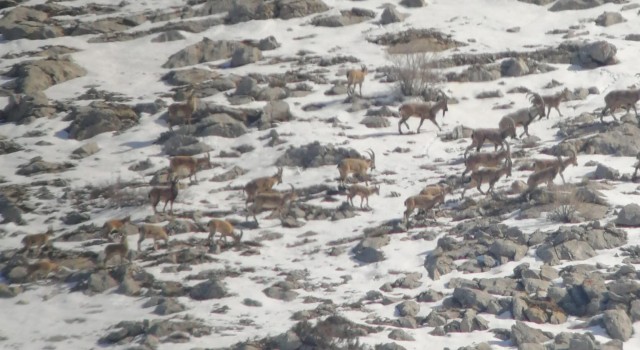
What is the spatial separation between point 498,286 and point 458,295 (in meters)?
0.93

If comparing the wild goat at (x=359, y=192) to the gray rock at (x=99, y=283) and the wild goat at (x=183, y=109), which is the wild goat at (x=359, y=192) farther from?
the wild goat at (x=183, y=109)

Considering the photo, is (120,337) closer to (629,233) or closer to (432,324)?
(432,324)

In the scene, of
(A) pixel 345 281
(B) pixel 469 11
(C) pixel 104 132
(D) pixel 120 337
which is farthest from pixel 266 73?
(D) pixel 120 337

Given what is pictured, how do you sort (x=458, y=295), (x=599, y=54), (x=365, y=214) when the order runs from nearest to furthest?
1. (x=458, y=295)
2. (x=365, y=214)
3. (x=599, y=54)

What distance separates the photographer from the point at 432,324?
18.8 meters

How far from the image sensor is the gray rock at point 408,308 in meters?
19.3

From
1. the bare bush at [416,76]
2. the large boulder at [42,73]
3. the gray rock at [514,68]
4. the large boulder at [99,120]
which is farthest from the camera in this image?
the large boulder at [42,73]

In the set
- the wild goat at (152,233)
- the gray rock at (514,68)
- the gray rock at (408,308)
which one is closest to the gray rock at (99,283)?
the wild goat at (152,233)

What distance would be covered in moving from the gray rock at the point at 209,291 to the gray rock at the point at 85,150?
34.8 feet

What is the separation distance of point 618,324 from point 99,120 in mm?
18331

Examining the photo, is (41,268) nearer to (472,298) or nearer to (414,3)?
(472,298)

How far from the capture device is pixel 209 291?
813 inches

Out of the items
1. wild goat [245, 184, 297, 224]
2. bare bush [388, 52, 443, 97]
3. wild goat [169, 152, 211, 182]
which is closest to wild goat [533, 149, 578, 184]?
wild goat [245, 184, 297, 224]

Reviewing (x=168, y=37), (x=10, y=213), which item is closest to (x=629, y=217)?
(x=10, y=213)
